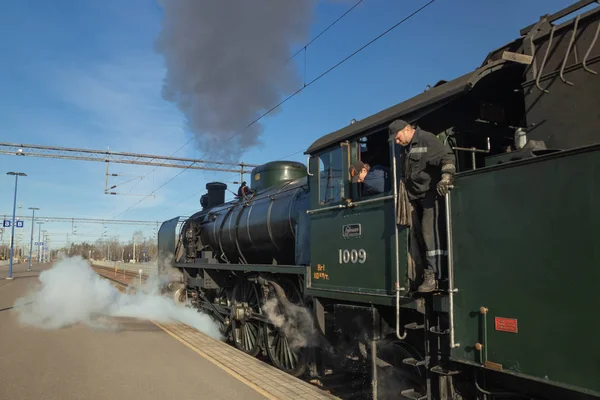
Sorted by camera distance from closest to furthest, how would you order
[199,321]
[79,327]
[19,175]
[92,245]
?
[79,327] < [199,321] < [19,175] < [92,245]

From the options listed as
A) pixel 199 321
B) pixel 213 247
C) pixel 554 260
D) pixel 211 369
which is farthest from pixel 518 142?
pixel 199 321

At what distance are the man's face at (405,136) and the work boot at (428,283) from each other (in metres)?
1.19

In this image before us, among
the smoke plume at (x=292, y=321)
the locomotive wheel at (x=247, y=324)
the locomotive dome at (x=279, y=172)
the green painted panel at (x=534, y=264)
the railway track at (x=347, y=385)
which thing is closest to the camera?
the green painted panel at (x=534, y=264)

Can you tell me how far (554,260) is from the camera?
2904 millimetres

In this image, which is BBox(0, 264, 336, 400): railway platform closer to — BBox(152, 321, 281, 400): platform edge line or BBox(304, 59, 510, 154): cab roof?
BBox(152, 321, 281, 400): platform edge line

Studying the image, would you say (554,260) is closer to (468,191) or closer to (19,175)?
(468,191)

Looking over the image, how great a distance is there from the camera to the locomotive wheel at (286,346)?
Answer: 683cm

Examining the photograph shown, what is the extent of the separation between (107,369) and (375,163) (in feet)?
16.5

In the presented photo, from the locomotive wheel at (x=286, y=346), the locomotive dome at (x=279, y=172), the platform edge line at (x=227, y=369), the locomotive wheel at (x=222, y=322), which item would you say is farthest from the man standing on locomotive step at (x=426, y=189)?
the locomotive wheel at (x=222, y=322)

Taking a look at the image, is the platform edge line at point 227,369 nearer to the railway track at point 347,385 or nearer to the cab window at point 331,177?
the railway track at point 347,385

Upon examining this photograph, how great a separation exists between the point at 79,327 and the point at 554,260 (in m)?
10.6

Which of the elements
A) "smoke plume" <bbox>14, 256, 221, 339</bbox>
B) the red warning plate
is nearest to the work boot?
the red warning plate

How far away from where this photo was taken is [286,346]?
7.28 meters

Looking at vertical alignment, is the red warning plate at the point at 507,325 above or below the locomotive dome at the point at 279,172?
below
